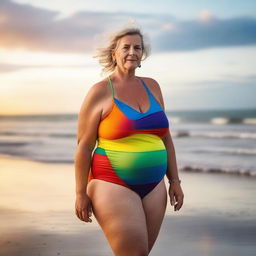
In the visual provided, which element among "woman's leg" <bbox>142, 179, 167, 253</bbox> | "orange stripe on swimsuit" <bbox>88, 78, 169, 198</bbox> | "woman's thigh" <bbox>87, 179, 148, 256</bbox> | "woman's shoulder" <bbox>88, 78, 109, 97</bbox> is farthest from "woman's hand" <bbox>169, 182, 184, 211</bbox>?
"woman's shoulder" <bbox>88, 78, 109, 97</bbox>

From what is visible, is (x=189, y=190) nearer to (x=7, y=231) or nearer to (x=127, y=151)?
(x=7, y=231)

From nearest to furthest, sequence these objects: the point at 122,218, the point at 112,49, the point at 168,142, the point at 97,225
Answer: the point at 122,218 < the point at 112,49 < the point at 168,142 < the point at 97,225

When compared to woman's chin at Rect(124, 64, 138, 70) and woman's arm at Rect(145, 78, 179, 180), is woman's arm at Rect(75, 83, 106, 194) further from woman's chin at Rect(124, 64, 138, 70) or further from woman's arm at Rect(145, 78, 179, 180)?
woman's arm at Rect(145, 78, 179, 180)

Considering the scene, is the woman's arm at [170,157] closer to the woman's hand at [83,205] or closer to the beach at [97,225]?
the woman's hand at [83,205]

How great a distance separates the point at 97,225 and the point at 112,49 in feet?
11.7

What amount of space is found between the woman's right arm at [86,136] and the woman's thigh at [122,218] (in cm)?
9

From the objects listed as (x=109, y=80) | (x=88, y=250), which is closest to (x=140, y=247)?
(x=109, y=80)

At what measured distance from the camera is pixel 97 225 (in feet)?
22.3

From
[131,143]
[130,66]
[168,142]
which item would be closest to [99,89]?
[130,66]

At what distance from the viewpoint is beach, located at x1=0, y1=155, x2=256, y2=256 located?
19.3 ft

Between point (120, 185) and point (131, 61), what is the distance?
0.76 metres

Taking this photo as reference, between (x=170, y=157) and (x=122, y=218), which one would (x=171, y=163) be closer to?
(x=170, y=157)

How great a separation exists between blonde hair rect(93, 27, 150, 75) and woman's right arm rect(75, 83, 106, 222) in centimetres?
26

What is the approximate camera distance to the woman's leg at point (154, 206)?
3.56 metres
